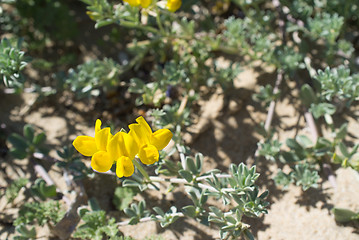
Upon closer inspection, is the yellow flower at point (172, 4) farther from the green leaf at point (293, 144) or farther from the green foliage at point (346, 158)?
the green foliage at point (346, 158)

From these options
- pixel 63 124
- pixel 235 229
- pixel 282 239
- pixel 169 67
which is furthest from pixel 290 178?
pixel 63 124

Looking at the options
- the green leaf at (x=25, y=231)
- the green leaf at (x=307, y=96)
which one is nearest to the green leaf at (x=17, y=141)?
the green leaf at (x=25, y=231)

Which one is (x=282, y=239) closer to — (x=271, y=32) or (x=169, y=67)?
(x=169, y=67)

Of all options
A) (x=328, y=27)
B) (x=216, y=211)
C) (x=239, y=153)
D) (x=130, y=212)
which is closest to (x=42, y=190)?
(x=130, y=212)

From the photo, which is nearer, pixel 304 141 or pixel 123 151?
pixel 123 151

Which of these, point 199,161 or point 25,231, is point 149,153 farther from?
point 25,231

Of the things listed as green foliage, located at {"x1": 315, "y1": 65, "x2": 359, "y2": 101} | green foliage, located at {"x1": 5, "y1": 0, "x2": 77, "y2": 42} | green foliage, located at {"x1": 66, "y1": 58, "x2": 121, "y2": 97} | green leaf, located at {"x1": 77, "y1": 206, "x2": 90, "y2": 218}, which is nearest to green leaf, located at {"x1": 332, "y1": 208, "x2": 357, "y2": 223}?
green foliage, located at {"x1": 315, "y1": 65, "x2": 359, "y2": 101}

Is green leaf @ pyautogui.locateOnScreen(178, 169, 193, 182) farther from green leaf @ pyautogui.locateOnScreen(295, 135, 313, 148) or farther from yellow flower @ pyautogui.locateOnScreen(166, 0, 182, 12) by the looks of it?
yellow flower @ pyautogui.locateOnScreen(166, 0, 182, 12)
